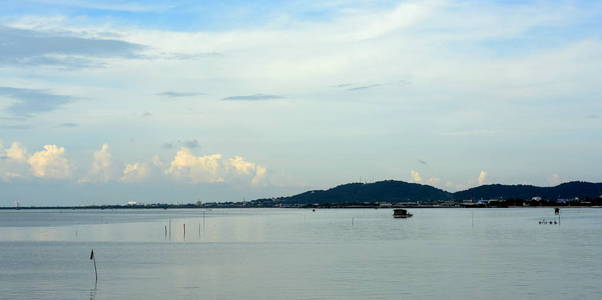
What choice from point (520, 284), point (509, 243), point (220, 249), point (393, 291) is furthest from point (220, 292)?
point (509, 243)

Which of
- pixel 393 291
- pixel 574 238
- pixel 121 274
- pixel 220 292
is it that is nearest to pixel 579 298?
pixel 393 291

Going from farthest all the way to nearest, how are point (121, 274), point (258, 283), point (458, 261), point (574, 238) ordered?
point (574, 238)
point (458, 261)
point (121, 274)
point (258, 283)

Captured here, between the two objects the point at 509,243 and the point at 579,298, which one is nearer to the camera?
the point at 579,298

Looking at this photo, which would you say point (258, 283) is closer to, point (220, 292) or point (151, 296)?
point (220, 292)

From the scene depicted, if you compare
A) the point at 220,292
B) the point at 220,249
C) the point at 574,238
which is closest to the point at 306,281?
the point at 220,292

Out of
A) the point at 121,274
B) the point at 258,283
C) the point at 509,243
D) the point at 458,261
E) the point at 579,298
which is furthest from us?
the point at 509,243

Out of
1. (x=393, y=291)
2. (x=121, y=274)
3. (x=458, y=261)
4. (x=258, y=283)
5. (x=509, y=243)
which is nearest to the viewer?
(x=393, y=291)

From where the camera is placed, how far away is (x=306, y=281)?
67688 millimetres

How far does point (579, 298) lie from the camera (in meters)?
56.0

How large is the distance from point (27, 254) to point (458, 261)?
203 ft

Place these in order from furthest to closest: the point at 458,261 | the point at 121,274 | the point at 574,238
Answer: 1. the point at 574,238
2. the point at 458,261
3. the point at 121,274

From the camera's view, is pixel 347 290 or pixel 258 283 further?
pixel 258 283

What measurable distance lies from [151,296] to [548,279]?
3621cm

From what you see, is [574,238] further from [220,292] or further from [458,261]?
[220,292]
